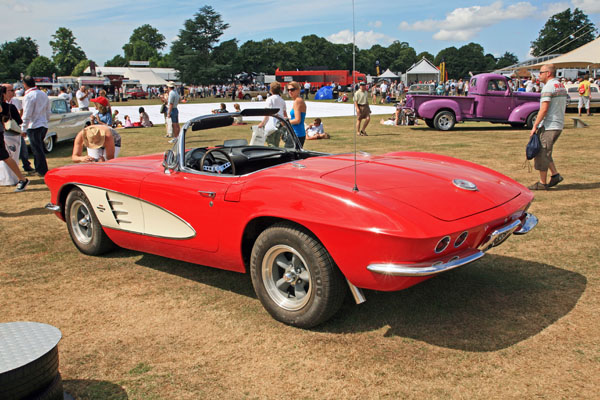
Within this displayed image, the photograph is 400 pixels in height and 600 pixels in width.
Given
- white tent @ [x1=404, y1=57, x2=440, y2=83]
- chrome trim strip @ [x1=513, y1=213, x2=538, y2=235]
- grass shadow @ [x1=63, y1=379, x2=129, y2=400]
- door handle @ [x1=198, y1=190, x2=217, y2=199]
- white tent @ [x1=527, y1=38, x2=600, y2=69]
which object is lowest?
grass shadow @ [x1=63, y1=379, x2=129, y2=400]

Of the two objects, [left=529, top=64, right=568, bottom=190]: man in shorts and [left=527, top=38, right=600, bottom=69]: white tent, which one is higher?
[left=527, top=38, right=600, bottom=69]: white tent

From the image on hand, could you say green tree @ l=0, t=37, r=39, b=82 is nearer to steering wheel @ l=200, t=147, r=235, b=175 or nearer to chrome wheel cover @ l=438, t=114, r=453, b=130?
chrome wheel cover @ l=438, t=114, r=453, b=130

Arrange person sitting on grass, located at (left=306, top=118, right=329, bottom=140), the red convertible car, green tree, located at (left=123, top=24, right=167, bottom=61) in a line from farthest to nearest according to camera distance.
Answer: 1. green tree, located at (left=123, top=24, right=167, bottom=61)
2. person sitting on grass, located at (left=306, top=118, right=329, bottom=140)
3. the red convertible car

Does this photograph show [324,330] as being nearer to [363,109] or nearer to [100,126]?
[100,126]

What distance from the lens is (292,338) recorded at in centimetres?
311

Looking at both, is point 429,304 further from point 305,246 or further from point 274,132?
point 274,132

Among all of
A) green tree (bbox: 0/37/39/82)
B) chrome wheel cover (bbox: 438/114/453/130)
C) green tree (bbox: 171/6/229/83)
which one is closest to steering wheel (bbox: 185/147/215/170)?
chrome wheel cover (bbox: 438/114/453/130)

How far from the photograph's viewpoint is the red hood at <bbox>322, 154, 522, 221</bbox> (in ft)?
9.84

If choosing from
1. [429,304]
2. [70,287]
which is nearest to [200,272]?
[70,287]

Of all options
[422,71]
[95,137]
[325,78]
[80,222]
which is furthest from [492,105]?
[325,78]

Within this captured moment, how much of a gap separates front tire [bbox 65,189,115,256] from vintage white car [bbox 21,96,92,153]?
354 inches

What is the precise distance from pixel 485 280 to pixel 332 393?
1.93m

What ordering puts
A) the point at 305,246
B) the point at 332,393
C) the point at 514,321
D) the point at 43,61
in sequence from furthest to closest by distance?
the point at 43,61
the point at 514,321
the point at 305,246
the point at 332,393

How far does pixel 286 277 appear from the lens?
10.4 feet
